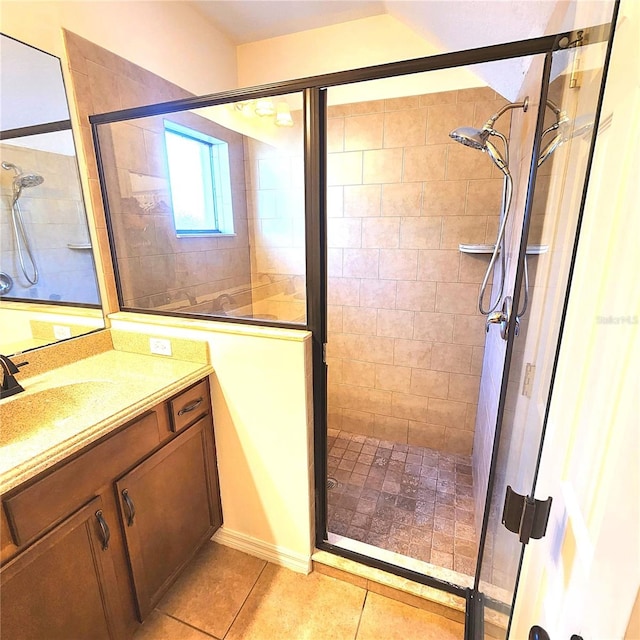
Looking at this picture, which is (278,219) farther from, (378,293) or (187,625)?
(187,625)

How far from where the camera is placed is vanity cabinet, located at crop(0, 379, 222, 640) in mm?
888

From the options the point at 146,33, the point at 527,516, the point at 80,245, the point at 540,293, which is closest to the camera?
the point at 527,516

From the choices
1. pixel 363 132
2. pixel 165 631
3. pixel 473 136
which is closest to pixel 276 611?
pixel 165 631

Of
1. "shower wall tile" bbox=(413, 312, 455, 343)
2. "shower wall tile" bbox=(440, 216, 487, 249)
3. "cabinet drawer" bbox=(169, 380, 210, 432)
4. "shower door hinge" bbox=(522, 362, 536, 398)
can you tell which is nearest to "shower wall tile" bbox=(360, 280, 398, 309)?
"shower wall tile" bbox=(413, 312, 455, 343)

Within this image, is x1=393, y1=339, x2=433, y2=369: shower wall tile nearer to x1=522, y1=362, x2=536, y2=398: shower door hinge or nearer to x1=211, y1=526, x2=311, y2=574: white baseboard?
x1=211, y1=526, x2=311, y2=574: white baseboard

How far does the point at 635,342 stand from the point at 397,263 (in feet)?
6.25

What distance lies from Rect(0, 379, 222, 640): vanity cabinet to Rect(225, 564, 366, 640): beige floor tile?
0.35 metres

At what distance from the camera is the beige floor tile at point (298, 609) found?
4.39 feet

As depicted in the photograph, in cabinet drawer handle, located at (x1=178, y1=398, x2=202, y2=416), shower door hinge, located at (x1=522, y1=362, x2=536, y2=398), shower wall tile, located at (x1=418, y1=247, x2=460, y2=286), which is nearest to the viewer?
shower door hinge, located at (x1=522, y1=362, x2=536, y2=398)

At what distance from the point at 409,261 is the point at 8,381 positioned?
2056 millimetres

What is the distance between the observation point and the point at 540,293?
2.67 feet

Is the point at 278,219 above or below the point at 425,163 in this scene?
below

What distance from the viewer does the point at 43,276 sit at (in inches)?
57.6

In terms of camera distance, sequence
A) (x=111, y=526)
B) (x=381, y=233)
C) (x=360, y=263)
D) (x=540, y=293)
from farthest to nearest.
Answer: (x=360, y=263)
(x=381, y=233)
(x=111, y=526)
(x=540, y=293)
